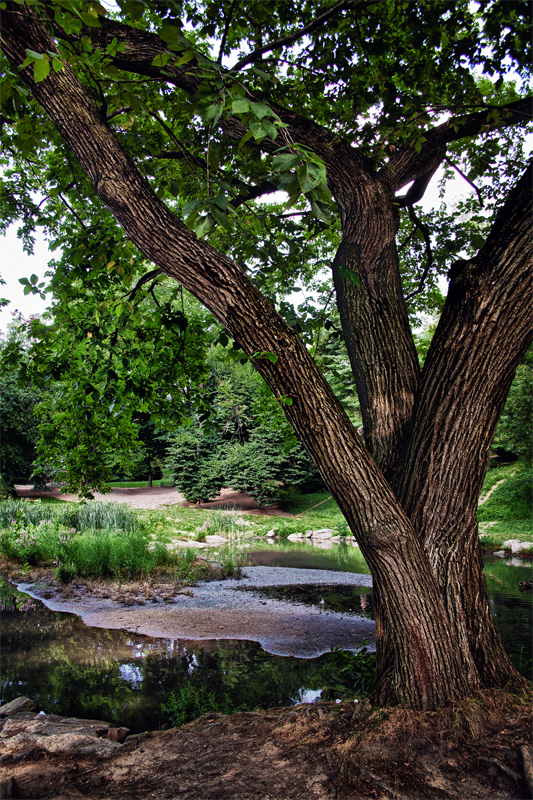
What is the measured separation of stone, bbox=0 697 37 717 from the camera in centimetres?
326

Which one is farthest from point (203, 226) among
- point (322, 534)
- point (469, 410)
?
point (322, 534)

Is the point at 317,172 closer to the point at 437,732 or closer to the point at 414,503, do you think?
the point at 414,503

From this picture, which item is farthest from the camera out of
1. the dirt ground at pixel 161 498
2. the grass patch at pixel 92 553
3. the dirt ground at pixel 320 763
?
the dirt ground at pixel 161 498

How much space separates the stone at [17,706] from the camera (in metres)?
3.26

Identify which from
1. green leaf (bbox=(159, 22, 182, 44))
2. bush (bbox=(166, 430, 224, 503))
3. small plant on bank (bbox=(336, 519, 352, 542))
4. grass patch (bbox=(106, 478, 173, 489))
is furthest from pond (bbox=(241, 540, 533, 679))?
grass patch (bbox=(106, 478, 173, 489))

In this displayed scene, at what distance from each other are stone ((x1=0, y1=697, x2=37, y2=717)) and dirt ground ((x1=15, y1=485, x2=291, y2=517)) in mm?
14256

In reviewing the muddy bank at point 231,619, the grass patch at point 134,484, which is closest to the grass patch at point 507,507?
the muddy bank at point 231,619

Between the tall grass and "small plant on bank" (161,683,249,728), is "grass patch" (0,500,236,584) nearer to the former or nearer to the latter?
the tall grass

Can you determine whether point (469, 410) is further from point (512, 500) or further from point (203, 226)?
point (512, 500)

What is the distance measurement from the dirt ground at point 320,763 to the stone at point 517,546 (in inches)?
359

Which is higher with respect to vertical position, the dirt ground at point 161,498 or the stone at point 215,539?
the dirt ground at point 161,498

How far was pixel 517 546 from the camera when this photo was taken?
1043cm

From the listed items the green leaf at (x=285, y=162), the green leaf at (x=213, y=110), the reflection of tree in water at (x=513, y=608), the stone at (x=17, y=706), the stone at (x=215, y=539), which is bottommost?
the stone at (x=215, y=539)

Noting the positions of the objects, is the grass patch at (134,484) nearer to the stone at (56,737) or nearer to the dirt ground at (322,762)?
the stone at (56,737)
